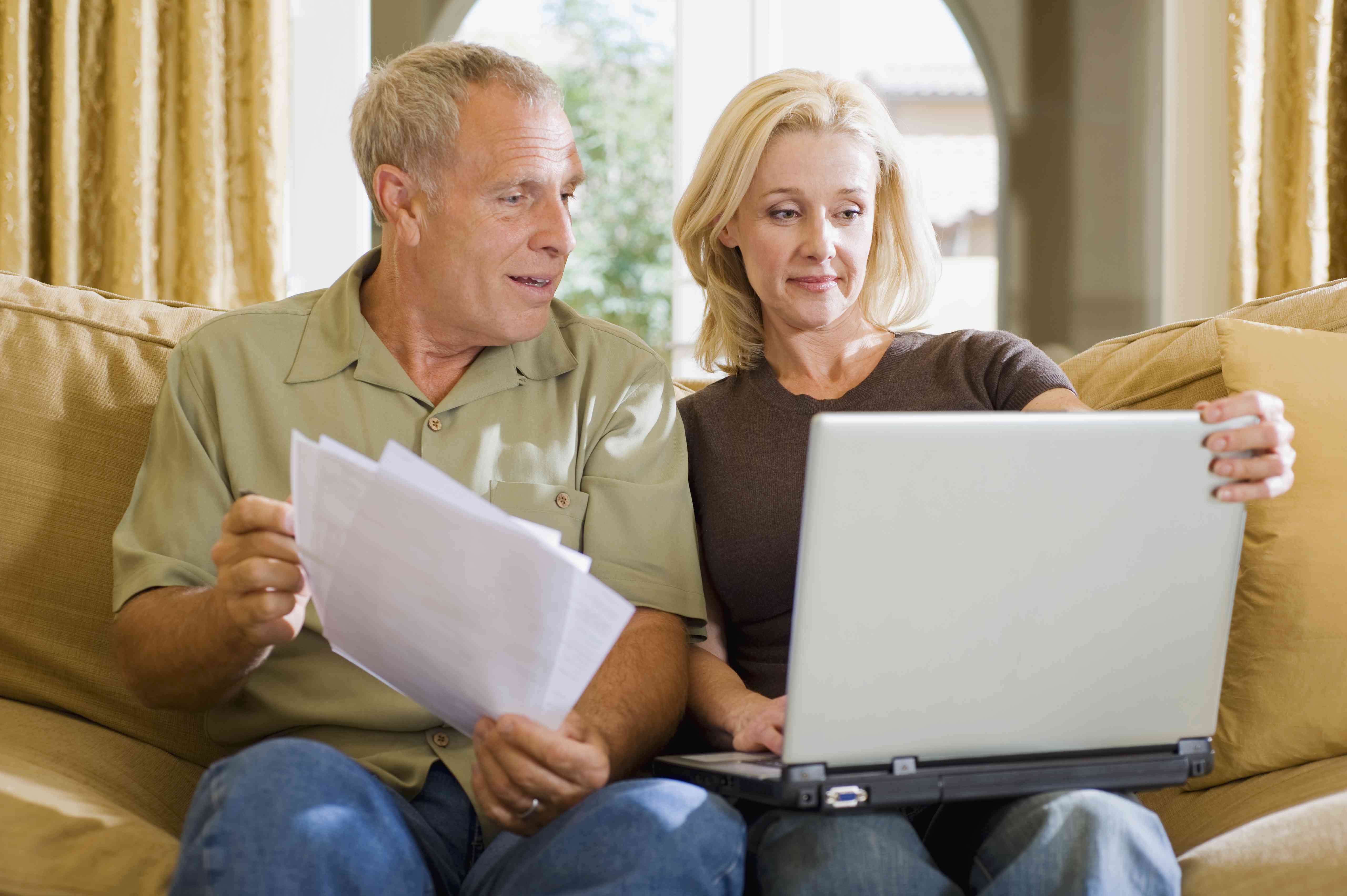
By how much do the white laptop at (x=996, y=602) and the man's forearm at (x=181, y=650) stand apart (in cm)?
52

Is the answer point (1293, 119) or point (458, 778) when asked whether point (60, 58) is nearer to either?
point (458, 778)

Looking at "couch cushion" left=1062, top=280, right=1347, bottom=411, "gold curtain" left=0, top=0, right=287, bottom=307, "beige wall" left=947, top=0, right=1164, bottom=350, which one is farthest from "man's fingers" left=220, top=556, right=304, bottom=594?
"beige wall" left=947, top=0, right=1164, bottom=350

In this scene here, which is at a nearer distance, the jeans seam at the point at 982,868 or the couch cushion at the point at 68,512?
the jeans seam at the point at 982,868

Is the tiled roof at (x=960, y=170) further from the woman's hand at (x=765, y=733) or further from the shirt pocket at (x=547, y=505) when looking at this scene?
the woman's hand at (x=765, y=733)

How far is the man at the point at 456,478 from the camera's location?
3.22 ft

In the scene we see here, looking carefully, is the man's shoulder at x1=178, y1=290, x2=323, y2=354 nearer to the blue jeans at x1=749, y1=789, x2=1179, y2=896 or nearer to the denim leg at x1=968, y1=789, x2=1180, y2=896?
the blue jeans at x1=749, y1=789, x2=1179, y2=896

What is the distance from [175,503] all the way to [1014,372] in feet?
3.17

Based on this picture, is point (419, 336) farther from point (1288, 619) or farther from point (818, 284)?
point (1288, 619)

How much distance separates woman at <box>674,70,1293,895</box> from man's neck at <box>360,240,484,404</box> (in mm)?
312

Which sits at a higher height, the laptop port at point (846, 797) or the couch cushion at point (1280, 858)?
the laptop port at point (846, 797)

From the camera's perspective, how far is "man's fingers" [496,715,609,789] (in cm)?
100

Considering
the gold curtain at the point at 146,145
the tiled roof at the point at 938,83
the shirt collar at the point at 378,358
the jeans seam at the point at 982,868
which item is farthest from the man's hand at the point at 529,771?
the tiled roof at the point at 938,83

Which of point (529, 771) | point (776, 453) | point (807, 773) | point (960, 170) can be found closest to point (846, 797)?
point (807, 773)

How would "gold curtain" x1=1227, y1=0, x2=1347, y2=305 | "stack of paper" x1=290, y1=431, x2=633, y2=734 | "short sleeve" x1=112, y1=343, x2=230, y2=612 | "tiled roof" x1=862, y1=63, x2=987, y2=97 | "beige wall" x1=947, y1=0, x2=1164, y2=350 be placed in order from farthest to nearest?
"tiled roof" x1=862, y1=63, x2=987, y2=97
"beige wall" x1=947, y1=0, x2=1164, y2=350
"gold curtain" x1=1227, y1=0, x2=1347, y2=305
"short sleeve" x1=112, y1=343, x2=230, y2=612
"stack of paper" x1=290, y1=431, x2=633, y2=734
